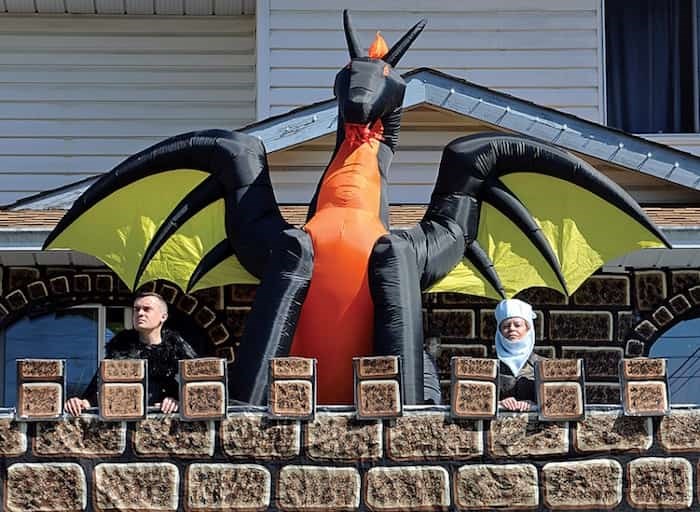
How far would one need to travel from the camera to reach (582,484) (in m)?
6.05

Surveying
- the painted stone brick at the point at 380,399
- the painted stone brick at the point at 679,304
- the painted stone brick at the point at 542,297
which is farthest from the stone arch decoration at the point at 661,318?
the painted stone brick at the point at 380,399

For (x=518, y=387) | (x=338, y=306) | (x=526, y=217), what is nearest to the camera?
(x=518, y=387)

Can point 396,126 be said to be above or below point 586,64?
below

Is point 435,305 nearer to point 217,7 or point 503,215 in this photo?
point 503,215

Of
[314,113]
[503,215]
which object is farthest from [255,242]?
[314,113]

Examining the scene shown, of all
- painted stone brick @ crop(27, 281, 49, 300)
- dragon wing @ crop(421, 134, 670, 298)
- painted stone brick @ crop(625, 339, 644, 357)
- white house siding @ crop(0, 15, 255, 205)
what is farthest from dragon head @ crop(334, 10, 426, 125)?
white house siding @ crop(0, 15, 255, 205)

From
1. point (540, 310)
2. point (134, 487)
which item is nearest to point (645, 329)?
point (540, 310)

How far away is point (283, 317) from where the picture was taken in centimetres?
695

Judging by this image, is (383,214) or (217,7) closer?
(383,214)

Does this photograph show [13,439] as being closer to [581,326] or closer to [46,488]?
[46,488]

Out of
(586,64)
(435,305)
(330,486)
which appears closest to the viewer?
(330,486)

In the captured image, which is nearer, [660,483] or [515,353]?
[660,483]

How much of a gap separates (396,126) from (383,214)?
53cm

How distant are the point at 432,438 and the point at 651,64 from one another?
25.2 ft
